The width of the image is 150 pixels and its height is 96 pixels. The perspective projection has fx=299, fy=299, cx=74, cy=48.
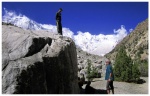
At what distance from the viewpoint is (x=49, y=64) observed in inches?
623

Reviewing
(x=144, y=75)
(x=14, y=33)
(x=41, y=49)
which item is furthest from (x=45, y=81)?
(x=144, y=75)

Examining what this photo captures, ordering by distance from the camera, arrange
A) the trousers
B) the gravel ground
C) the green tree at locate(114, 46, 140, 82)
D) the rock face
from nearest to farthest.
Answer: the rock face
the trousers
the gravel ground
the green tree at locate(114, 46, 140, 82)

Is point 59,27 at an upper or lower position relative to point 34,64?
upper

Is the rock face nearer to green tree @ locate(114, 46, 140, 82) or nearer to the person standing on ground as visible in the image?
the person standing on ground

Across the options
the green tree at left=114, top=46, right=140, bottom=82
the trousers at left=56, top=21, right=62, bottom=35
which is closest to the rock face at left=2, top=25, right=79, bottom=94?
the trousers at left=56, top=21, right=62, bottom=35

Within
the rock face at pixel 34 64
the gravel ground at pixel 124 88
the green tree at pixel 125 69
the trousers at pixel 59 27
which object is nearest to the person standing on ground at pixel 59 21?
the trousers at pixel 59 27

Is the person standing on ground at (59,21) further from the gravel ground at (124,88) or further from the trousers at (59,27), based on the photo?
the gravel ground at (124,88)

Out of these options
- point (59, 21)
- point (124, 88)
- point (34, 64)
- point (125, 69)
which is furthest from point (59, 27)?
point (125, 69)

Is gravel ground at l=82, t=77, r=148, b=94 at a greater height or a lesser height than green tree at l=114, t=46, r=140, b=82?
lesser

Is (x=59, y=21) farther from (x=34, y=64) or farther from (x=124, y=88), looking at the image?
(x=124, y=88)

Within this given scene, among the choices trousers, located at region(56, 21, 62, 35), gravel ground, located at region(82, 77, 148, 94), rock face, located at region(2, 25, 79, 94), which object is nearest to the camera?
rock face, located at region(2, 25, 79, 94)

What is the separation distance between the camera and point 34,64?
14680 millimetres

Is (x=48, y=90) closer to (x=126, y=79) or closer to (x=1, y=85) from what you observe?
(x=1, y=85)

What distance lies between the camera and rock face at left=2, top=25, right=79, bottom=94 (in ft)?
45.7
